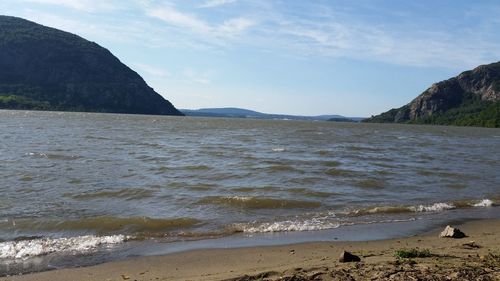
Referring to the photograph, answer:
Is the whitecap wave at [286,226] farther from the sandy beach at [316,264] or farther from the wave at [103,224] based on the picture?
the sandy beach at [316,264]

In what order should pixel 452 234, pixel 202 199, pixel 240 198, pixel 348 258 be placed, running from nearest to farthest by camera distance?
1. pixel 348 258
2. pixel 452 234
3. pixel 202 199
4. pixel 240 198

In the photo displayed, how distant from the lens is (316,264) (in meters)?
8.66

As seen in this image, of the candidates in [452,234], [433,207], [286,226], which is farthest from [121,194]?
[452,234]

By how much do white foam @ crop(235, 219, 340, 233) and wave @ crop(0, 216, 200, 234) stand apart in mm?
1607

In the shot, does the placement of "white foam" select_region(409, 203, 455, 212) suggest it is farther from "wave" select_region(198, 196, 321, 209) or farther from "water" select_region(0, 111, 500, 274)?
"wave" select_region(198, 196, 321, 209)

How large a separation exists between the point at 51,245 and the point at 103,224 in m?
→ 2.23

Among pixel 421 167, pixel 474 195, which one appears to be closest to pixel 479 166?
pixel 421 167

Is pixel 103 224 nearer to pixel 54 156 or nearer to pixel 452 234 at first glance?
pixel 452 234

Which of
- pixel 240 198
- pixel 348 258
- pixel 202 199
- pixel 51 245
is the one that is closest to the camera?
pixel 348 258

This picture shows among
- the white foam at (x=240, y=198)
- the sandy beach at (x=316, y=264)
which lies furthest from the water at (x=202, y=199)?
the sandy beach at (x=316, y=264)

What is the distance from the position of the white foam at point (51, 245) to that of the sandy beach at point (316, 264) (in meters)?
1.60

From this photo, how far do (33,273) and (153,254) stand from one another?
245 centimetres

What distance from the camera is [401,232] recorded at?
41.9ft

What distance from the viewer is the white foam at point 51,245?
34.2 ft
